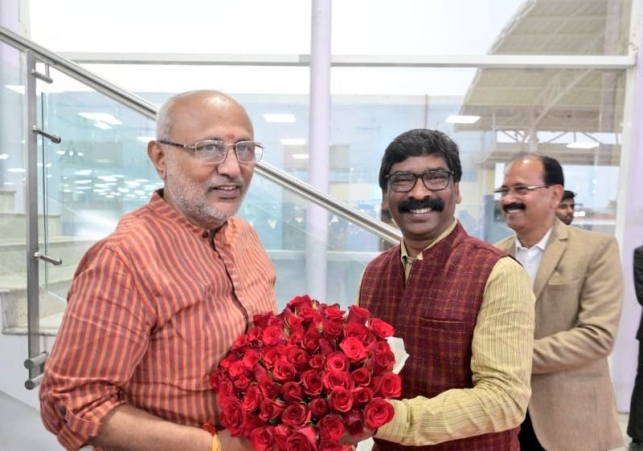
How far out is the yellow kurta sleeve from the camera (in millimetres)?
1006

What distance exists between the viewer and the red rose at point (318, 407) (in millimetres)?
817

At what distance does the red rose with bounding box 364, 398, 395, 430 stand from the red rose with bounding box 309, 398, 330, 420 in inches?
3.1

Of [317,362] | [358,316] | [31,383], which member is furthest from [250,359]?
[31,383]

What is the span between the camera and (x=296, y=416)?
2.68 ft

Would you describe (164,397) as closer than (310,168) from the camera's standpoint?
Yes

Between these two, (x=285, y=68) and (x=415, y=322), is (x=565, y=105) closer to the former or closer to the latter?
(x=285, y=68)

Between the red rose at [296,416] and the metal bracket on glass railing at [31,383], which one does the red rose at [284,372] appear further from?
the metal bracket on glass railing at [31,383]

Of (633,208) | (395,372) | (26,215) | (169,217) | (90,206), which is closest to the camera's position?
(395,372)

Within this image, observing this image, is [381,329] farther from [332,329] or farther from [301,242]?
[301,242]

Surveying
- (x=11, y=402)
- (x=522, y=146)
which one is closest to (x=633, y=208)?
(x=522, y=146)

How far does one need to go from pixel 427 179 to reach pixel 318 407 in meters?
0.65

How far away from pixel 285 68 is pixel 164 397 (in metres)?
3.79

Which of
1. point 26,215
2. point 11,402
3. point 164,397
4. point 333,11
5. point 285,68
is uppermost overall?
point 333,11

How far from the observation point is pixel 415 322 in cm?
115
